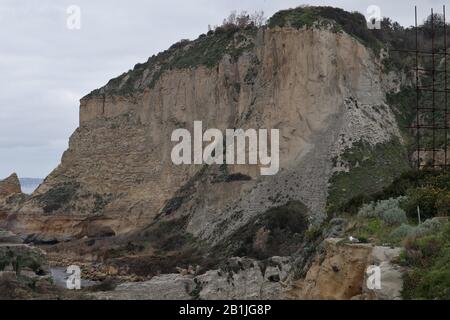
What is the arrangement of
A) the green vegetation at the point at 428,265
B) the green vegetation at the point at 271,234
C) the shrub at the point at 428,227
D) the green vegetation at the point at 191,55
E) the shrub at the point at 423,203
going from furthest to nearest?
the green vegetation at the point at 191,55 < the green vegetation at the point at 271,234 < the shrub at the point at 423,203 < the shrub at the point at 428,227 < the green vegetation at the point at 428,265

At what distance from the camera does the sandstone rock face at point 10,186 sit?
72819 millimetres

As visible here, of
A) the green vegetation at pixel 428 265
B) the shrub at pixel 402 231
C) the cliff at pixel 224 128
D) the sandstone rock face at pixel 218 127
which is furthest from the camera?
the sandstone rock face at pixel 218 127

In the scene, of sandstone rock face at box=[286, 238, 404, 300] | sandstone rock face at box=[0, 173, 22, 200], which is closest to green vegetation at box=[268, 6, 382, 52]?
sandstone rock face at box=[286, 238, 404, 300]

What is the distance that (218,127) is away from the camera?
5397 centimetres

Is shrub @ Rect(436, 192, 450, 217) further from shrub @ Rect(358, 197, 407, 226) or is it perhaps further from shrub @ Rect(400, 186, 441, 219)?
shrub @ Rect(358, 197, 407, 226)

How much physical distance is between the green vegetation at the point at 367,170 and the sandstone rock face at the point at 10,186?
42225 millimetres

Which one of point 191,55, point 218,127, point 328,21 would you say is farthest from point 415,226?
point 191,55

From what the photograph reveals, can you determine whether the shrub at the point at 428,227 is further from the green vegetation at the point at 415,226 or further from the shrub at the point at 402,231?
the shrub at the point at 402,231

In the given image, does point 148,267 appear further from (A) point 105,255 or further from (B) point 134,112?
(B) point 134,112

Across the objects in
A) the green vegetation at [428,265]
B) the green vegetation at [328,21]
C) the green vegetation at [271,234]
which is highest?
the green vegetation at [328,21]

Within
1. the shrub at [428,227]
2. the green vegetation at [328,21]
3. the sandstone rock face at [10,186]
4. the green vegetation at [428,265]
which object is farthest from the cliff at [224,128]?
the green vegetation at [428,265]

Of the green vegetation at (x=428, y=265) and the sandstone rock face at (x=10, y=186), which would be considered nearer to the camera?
the green vegetation at (x=428, y=265)

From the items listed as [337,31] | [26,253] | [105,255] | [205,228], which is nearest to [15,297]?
[26,253]

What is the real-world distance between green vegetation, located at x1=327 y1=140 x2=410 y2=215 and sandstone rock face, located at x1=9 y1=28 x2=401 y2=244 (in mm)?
562
